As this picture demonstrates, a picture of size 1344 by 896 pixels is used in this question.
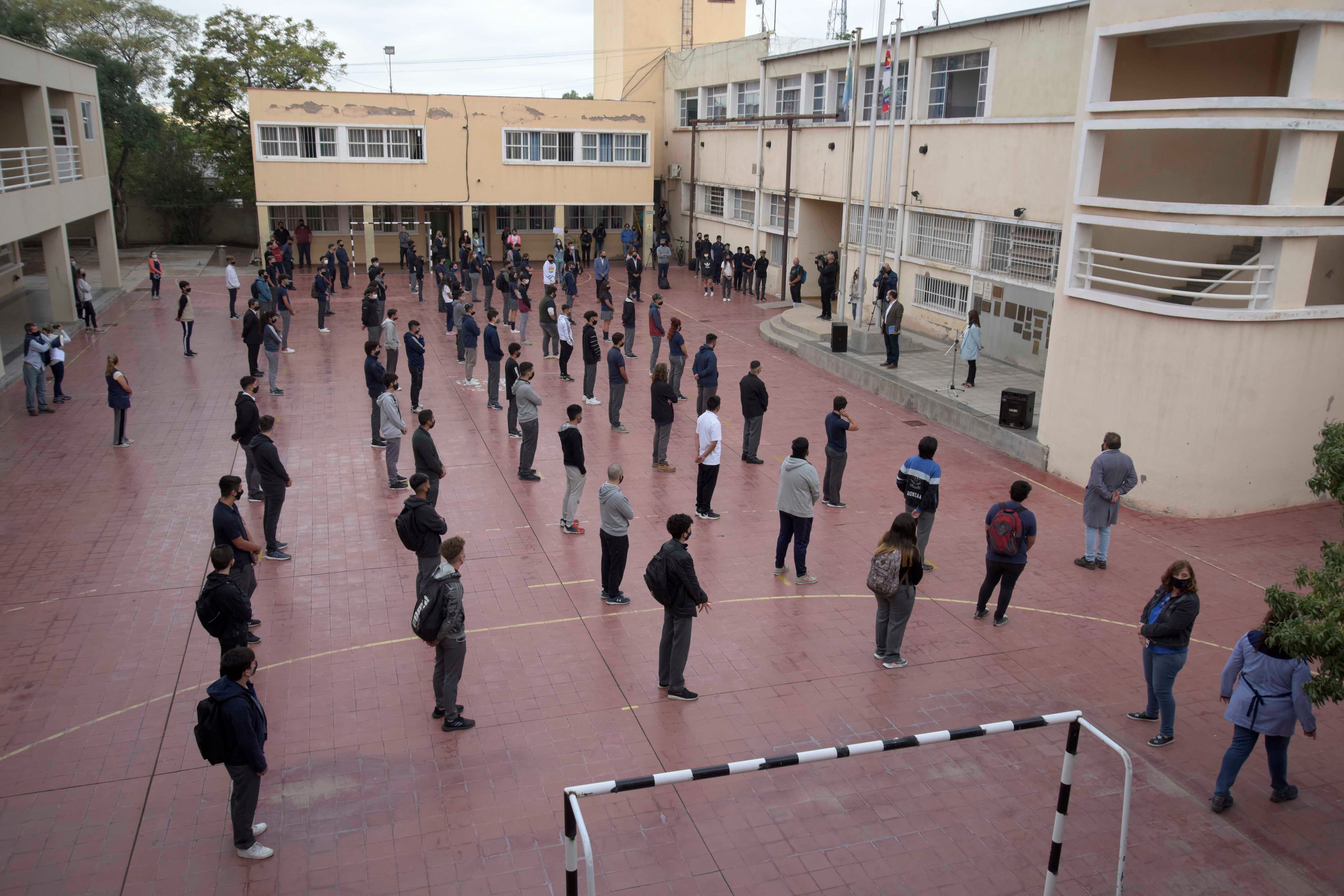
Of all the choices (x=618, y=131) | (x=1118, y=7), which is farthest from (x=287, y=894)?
(x=618, y=131)

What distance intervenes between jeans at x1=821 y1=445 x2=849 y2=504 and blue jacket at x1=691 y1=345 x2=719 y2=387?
2.86m

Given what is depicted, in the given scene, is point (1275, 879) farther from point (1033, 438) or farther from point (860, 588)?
point (1033, 438)

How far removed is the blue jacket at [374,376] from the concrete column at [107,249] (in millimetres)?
18997

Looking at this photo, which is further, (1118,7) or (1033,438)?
(1033,438)

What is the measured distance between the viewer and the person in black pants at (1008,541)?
9.48 m

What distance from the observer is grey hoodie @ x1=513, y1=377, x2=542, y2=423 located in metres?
13.4

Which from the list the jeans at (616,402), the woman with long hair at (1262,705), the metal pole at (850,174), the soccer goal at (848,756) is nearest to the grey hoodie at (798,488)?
the soccer goal at (848,756)

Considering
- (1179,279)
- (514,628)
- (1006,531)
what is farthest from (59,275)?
(1179,279)

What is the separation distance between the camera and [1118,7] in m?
13.5

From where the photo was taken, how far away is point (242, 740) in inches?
244

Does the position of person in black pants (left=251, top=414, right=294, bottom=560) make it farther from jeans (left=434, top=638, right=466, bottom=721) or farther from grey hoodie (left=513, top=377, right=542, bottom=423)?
jeans (left=434, top=638, right=466, bottom=721)

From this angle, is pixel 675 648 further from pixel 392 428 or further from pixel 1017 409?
pixel 1017 409

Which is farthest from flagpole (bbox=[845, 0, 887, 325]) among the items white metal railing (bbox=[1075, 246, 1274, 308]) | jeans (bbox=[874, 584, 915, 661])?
jeans (bbox=[874, 584, 915, 661])

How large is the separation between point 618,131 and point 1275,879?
3563cm
